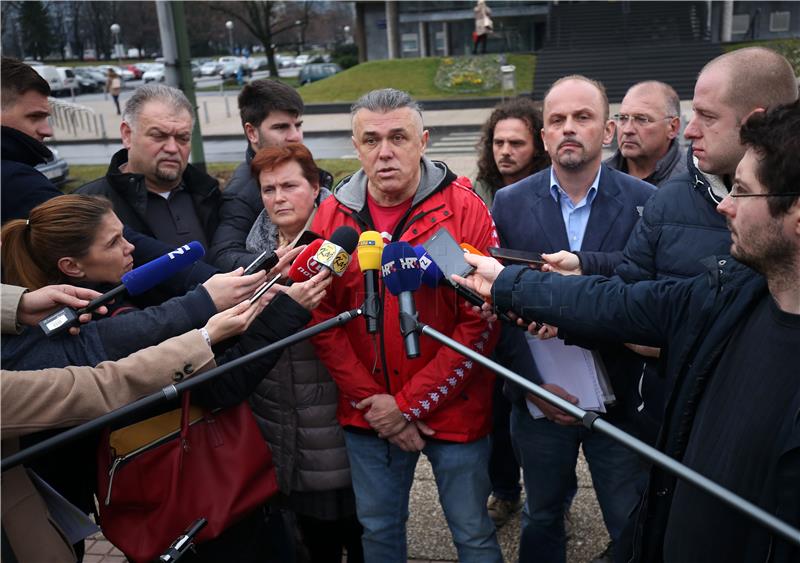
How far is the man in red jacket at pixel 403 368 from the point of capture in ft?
9.57

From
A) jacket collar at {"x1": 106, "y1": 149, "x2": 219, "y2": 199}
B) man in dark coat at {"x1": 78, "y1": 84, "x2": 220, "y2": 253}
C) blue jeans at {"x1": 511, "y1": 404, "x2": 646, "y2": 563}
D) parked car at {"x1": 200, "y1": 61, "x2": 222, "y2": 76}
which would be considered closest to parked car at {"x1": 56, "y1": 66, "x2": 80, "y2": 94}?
parked car at {"x1": 200, "y1": 61, "x2": 222, "y2": 76}

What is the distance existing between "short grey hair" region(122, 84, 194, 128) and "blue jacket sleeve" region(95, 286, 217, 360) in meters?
1.34

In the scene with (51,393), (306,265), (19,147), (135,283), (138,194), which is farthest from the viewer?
(138,194)

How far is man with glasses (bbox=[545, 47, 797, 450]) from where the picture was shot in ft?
8.31

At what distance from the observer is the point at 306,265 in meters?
2.79

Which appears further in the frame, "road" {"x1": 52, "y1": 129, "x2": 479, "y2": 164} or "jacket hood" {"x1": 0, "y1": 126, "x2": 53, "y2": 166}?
"road" {"x1": 52, "y1": 129, "x2": 479, "y2": 164}

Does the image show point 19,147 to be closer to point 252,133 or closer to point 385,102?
point 252,133

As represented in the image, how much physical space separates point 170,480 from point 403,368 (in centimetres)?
98

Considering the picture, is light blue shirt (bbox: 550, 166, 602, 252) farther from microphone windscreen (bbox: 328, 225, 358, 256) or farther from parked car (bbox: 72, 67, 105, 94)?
parked car (bbox: 72, 67, 105, 94)

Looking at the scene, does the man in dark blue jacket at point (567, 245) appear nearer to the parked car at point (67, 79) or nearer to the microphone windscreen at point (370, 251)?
the microphone windscreen at point (370, 251)

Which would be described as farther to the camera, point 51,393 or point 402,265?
point 402,265

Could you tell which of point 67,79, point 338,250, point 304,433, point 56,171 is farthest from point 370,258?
point 67,79

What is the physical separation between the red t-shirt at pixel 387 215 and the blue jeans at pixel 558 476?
3.29 ft

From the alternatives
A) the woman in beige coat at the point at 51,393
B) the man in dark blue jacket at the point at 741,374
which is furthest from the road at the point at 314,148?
the man in dark blue jacket at the point at 741,374
